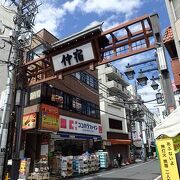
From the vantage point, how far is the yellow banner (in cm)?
824

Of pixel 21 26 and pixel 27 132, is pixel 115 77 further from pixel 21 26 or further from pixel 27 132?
pixel 21 26

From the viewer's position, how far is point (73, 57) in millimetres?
12492

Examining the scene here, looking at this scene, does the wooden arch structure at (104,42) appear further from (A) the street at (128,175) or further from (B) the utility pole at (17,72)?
(A) the street at (128,175)

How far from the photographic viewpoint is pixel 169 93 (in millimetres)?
9266

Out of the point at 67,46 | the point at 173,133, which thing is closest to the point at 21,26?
the point at 67,46

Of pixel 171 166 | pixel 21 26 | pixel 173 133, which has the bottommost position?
pixel 171 166

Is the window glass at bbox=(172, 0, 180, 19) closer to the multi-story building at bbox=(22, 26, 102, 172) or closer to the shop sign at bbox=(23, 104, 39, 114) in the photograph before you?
the multi-story building at bbox=(22, 26, 102, 172)

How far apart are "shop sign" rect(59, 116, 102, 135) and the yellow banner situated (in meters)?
15.4

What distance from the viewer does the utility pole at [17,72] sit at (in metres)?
10.8

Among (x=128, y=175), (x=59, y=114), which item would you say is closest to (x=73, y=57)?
(x=128, y=175)

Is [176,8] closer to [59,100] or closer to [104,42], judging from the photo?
[104,42]

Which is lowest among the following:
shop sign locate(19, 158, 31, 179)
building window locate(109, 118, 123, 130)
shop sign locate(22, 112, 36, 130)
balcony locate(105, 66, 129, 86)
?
shop sign locate(19, 158, 31, 179)

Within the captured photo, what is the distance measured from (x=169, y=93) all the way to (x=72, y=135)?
55.3ft

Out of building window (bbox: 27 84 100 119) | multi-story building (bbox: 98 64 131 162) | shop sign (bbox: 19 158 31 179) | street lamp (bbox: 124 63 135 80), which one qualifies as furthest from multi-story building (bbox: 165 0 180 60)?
multi-story building (bbox: 98 64 131 162)
